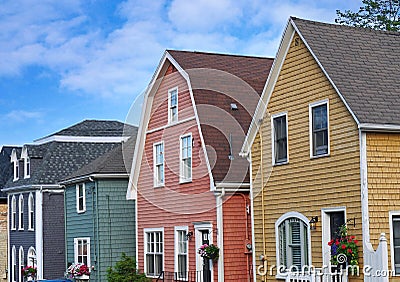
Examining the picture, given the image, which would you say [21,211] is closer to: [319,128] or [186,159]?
[186,159]

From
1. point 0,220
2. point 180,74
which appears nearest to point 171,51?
point 180,74

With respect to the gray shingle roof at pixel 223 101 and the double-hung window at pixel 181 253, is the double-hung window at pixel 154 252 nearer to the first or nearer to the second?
the double-hung window at pixel 181 253

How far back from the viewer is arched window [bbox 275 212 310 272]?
21.8m

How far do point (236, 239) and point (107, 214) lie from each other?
10.5m

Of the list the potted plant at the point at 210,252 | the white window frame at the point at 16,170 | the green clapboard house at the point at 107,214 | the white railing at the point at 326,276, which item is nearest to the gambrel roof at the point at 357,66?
the white railing at the point at 326,276

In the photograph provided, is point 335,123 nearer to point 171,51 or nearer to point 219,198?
point 219,198

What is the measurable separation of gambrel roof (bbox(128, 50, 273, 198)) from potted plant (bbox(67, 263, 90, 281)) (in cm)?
819

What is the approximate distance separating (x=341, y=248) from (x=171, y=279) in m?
10.4

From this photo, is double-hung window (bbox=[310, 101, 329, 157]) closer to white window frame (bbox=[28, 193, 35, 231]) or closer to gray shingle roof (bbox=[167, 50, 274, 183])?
gray shingle roof (bbox=[167, 50, 274, 183])

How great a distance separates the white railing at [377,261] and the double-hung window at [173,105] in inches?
455

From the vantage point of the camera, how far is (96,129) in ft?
150

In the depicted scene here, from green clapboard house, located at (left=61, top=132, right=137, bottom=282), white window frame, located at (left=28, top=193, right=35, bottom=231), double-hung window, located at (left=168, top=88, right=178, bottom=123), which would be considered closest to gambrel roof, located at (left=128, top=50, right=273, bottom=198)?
double-hung window, located at (left=168, top=88, right=178, bottom=123)

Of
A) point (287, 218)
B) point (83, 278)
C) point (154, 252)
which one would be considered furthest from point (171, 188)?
point (83, 278)

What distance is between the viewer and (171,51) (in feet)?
96.8
